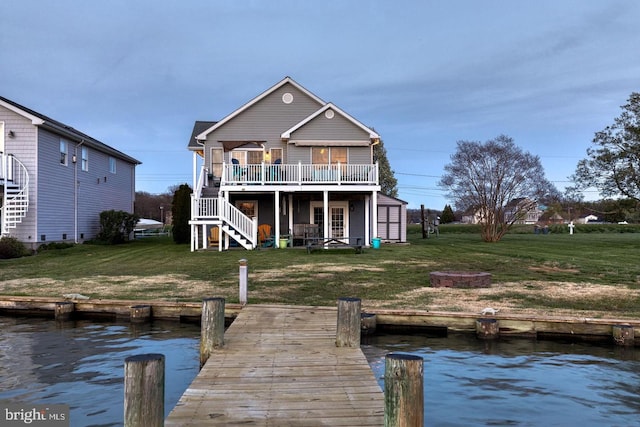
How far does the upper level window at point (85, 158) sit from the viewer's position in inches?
1072

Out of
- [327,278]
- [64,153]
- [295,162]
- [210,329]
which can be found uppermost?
[64,153]

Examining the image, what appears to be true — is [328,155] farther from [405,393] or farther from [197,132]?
[405,393]

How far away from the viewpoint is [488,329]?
8203mm

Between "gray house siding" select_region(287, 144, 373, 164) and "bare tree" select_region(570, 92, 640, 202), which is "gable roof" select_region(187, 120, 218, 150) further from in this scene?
"bare tree" select_region(570, 92, 640, 202)

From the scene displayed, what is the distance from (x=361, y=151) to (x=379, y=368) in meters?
20.4

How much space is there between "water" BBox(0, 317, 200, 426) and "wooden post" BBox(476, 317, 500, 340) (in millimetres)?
4767

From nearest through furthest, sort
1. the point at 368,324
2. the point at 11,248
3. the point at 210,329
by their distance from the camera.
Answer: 1. the point at 210,329
2. the point at 368,324
3. the point at 11,248

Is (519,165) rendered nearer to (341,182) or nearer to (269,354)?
(341,182)

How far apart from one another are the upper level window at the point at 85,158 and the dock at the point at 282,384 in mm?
23612

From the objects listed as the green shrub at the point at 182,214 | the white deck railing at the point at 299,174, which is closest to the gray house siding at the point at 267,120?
the white deck railing at the point at 299,174

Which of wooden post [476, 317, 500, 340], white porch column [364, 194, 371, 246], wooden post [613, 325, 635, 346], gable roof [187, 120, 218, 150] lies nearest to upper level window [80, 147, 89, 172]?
gable roof [187, 120, 218, 150]

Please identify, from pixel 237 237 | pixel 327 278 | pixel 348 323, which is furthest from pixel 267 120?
pixel 348 323

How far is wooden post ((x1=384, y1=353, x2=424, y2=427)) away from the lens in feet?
11.8

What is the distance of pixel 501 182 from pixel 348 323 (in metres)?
29.0
